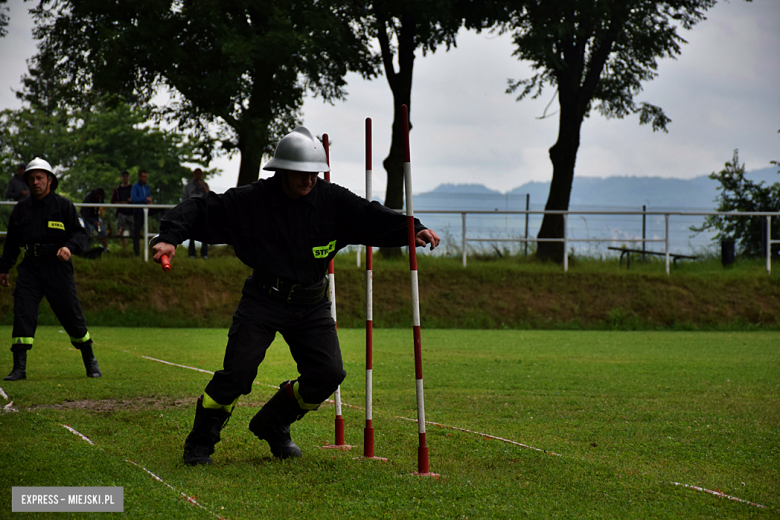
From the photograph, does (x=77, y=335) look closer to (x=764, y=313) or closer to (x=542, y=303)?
(x=542, y=303)

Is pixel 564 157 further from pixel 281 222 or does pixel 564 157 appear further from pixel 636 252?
pixel 281 222

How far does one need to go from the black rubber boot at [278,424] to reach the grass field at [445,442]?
12 cm

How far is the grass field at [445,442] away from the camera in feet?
13.6

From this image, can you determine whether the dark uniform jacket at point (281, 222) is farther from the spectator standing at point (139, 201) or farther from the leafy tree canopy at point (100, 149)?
the leafy tree canopy at point (100, 149)

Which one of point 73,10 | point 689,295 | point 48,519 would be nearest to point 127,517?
point 48,519

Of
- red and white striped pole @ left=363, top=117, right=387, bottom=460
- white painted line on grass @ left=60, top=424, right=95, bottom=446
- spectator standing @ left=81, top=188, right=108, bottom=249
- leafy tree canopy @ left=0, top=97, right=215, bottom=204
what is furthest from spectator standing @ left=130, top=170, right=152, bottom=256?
leafy tree canopy @ left=0, top=97, right=215, bottom=204

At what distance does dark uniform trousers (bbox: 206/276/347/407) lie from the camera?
15.8ft

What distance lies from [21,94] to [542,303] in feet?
170

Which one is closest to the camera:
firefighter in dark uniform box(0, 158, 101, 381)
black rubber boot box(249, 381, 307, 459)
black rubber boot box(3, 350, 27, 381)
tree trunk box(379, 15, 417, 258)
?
Result: black rubber boot box(249, 381, 307, 459)

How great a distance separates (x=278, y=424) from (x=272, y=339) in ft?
1.97

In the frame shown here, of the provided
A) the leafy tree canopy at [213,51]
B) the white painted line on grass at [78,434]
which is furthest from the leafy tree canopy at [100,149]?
the white painted line on grass at [78,434]

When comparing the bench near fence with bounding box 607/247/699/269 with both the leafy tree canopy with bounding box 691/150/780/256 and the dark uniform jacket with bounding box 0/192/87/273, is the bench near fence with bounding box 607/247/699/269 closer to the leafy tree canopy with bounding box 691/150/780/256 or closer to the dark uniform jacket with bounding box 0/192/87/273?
the leafy tree canopy with bounding box 691/150/780/256

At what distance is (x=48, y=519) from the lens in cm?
371

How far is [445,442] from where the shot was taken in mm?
5621
